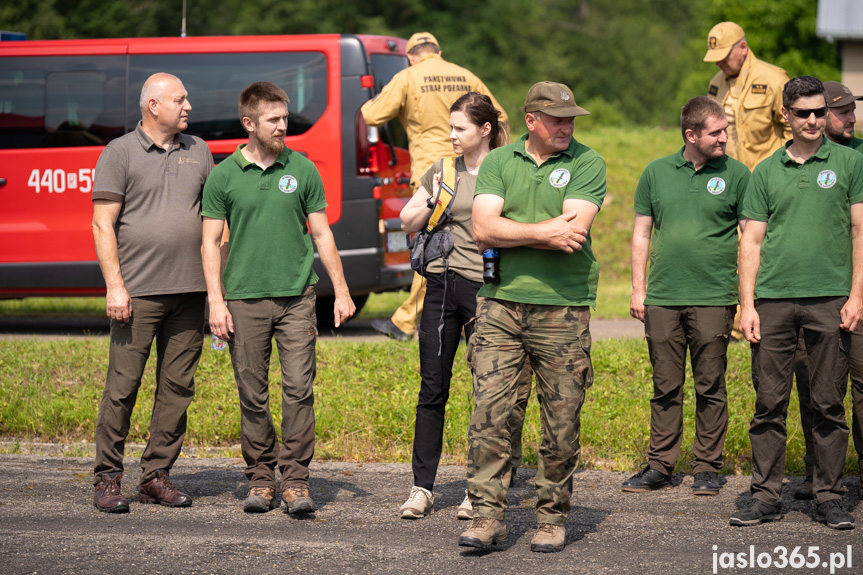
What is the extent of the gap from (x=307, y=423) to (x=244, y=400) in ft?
1.16

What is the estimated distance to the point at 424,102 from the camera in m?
8.40

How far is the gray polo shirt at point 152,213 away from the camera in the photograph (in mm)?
5664

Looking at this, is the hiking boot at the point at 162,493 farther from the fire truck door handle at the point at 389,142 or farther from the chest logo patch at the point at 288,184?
the fire truck door handle at the point at 389,142

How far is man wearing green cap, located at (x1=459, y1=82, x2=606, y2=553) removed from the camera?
495cm

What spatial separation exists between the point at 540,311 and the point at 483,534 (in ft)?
3.42

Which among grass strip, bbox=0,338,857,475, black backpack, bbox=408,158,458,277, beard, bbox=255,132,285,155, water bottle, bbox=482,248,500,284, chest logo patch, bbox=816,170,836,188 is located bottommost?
grass strip, bbox=0,338,857,475

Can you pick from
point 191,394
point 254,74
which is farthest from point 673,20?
point 191,394

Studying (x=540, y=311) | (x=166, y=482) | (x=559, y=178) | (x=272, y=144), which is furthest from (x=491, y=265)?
(x=166, y=482)

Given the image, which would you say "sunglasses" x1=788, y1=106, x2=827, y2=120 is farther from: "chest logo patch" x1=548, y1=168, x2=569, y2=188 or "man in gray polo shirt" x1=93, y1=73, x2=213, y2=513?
"man in gray polo shirt" x1=93, y1=73, x2=213, y2=513

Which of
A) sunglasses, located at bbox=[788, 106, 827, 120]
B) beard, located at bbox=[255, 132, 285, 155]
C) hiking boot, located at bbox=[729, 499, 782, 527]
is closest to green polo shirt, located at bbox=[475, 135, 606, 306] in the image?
sunglasses, located at bbox=[788, 106, 827, 120]

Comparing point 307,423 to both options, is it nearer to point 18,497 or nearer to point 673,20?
point 18,497

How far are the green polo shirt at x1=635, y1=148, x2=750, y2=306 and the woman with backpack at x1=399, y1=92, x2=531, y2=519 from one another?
112 centimetres

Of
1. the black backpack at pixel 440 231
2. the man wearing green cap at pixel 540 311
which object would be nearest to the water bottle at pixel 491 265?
the man wearing green cap at pixel 540 311

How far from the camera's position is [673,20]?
5866 cm
